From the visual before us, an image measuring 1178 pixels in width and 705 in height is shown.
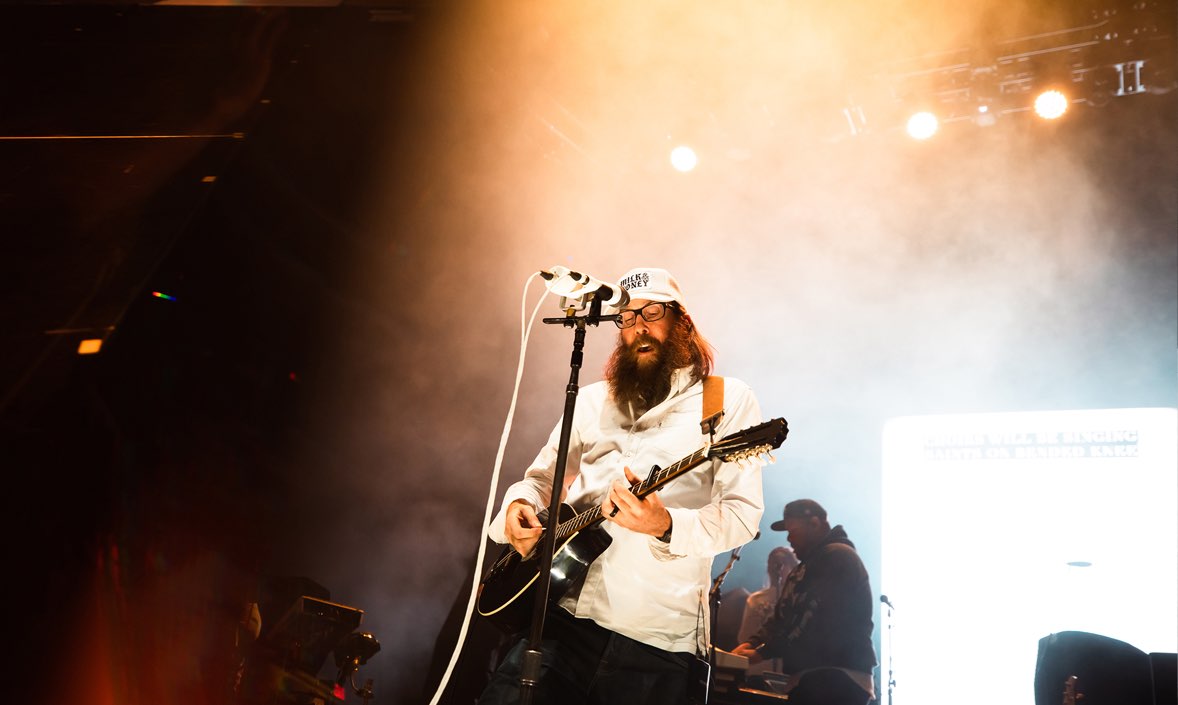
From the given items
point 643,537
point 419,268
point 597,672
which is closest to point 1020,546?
point 643,537

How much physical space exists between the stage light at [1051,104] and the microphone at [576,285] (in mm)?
3844

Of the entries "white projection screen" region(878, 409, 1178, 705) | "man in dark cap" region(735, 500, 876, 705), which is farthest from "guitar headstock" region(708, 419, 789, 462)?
"white projection screen" region(878, 409, 1178, 705)

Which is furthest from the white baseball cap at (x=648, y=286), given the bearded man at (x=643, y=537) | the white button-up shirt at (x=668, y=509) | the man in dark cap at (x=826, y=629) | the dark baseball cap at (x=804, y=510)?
the dark baseball cap at (x=804, y=510)

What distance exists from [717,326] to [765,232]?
0.84 m

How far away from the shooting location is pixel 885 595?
497cm

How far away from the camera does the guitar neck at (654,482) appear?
2.19 m

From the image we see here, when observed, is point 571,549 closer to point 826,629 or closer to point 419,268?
point 419,268

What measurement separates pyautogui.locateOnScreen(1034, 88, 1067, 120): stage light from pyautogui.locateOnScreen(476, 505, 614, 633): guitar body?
Answer: 415 centimetres

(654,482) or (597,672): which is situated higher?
(654,482)

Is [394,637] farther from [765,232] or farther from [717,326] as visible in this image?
[765,232]

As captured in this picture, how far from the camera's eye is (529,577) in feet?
7.75

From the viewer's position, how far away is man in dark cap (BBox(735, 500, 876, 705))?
466cm

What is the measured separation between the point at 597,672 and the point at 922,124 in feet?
13.9

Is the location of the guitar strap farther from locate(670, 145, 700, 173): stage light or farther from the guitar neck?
locate(670, 145, 700, 173): stage light
